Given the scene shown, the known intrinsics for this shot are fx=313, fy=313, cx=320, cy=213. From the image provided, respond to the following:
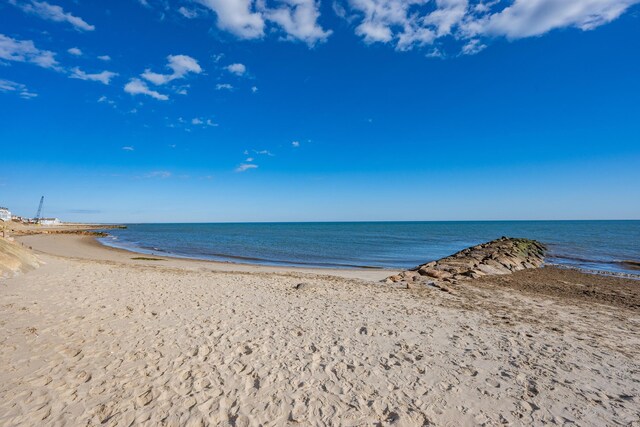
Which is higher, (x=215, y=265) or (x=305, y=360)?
(x=305, y=360)

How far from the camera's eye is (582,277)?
61.4 ft

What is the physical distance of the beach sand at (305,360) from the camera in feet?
15.6

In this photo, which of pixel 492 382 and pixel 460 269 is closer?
pixel 492 382

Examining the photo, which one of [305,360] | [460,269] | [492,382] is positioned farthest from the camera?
[460,269]

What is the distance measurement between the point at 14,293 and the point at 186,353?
26.1ft

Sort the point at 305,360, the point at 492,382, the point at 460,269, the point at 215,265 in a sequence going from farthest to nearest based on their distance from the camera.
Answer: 1. the point at 215,265
2. the point at 460,269
3. the point at 305,360
4. the point at 492,382

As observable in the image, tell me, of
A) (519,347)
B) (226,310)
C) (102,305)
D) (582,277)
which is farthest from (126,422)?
(582,277)

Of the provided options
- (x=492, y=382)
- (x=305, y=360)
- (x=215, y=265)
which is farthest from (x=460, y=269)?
(x=215, y=265)

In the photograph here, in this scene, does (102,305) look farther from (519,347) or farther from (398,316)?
(519,347)

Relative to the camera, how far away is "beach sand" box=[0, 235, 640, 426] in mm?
4754

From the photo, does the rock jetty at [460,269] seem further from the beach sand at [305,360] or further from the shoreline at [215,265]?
the beach sand at [305,360]

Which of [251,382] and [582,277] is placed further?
[582,277]

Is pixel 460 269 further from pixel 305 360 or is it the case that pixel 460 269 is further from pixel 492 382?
pixel 305 360

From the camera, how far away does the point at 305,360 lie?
638 cm
